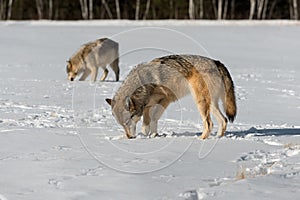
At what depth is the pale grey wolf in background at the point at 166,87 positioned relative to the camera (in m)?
6.71

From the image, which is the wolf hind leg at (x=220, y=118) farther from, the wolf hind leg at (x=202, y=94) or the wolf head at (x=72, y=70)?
the wolf head at (x=72, y=70)

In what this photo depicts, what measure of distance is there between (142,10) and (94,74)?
28.2m

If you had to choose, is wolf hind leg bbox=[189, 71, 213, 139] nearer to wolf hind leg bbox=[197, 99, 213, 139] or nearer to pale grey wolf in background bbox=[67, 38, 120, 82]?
wolf hind leg bbox=[197, 99, 213, 139]

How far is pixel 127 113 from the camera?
665 cm

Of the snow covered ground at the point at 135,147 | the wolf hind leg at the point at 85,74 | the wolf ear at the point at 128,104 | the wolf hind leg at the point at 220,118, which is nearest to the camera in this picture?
the snow covered ground at the point at 135,147

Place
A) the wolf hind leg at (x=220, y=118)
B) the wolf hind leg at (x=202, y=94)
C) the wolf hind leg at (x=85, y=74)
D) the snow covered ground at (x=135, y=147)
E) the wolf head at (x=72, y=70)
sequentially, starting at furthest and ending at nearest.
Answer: the wolf hind leg at (x=85, y=74) → the wolf head at (x=72, y=70) → the wolf hind leg at (x=220, y=118) → the wolf hind leg at (x=202, y=94) → the snow covered ground at (x=135, y=147)

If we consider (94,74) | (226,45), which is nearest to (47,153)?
(94,74)

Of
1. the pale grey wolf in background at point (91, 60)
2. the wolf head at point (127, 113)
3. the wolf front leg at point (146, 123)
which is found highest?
the wolf head at point (127, 113)

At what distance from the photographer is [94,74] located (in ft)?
47.5

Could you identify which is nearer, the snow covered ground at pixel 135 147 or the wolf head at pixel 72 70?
the snow covered ground at pixel 135 147

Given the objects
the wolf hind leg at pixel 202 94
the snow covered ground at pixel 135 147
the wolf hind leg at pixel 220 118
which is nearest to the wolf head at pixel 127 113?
the snow covered ground at pixel 135 147

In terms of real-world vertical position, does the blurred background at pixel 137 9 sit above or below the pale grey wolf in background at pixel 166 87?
below

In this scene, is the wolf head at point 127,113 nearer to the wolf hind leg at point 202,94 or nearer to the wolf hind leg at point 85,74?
the wolf hind leg at point 202,94

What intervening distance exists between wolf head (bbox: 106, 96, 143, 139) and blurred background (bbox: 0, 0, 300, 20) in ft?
109
